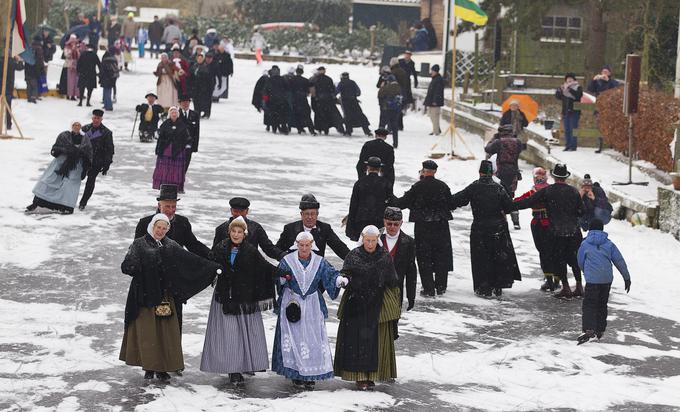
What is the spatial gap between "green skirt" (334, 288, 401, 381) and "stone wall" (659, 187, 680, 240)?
8.37 m

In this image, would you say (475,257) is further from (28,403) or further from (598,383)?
(28,403)

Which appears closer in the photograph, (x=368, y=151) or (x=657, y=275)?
Result: (x=657, y=275)

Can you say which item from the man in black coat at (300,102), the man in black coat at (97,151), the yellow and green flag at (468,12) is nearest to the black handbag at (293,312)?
the man in black coat at (97,151)

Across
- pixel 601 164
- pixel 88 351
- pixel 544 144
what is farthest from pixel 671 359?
pixel 544 144

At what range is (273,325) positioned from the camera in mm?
12672

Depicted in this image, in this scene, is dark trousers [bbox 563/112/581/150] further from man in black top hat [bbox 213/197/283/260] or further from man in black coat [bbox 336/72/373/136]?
man in black top hat [bbox 213/197/283/260]

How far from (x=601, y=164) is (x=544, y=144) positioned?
2956 mm

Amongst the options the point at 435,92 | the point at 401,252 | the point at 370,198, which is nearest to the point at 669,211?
the point at 370,198

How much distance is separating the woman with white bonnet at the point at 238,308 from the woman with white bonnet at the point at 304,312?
18cm

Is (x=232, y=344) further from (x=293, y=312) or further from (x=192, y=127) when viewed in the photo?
(x=192, y=127)

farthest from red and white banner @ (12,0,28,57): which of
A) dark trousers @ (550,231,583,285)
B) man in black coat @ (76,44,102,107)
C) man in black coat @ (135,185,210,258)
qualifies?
man in black coat @ (135,185,210,258)

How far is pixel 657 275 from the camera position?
1619 centimetres

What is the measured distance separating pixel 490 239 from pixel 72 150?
21.6 ft

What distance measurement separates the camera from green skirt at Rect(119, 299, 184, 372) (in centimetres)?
1023
